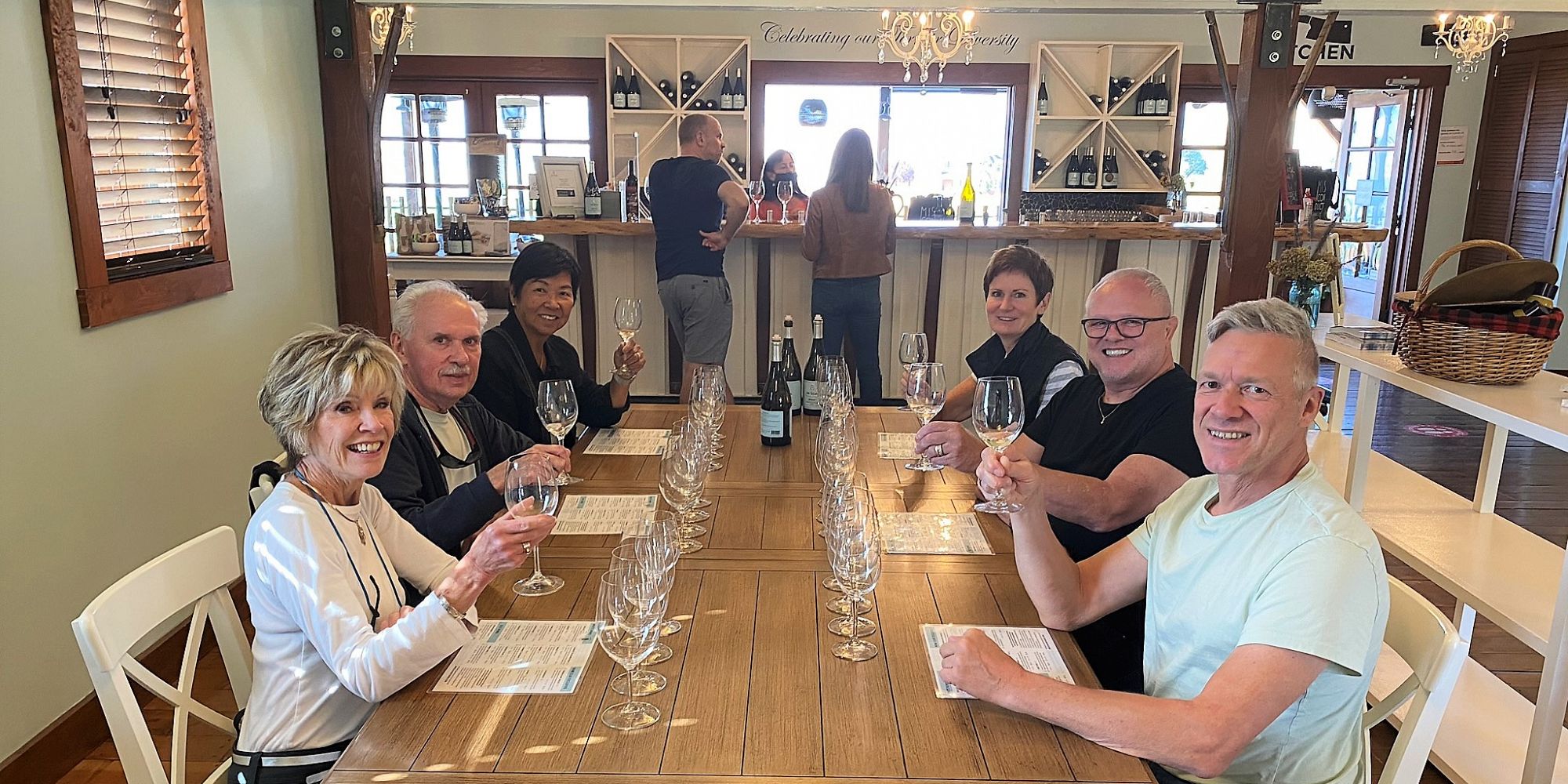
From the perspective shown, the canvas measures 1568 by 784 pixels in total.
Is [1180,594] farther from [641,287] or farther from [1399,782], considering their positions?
[641,287]

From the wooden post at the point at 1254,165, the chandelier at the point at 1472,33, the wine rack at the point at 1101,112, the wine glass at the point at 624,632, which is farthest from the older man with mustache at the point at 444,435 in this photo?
the chandelier at the point at 1472,33

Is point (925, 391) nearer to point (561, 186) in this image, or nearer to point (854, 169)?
point (854, 169)

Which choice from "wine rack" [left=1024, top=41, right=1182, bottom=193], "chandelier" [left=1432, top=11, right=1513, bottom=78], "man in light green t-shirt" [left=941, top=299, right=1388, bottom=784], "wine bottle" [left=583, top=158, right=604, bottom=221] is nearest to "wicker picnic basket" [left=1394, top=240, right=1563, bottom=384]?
"man in light green t-shirt" [left=941, top=299, right=1388, bottom=784]

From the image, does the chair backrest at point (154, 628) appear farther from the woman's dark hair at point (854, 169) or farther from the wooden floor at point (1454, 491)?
the woman's dark hair at point (854, 169)

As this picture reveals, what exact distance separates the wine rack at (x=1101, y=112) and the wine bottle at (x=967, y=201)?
1.94 ft

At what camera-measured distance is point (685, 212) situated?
489 cm

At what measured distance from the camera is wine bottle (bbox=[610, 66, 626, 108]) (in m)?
7.24

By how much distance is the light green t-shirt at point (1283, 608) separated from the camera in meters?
1.27

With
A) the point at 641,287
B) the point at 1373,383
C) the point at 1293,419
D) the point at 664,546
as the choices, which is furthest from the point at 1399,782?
the point at 641,287

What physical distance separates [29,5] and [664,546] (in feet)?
6.76

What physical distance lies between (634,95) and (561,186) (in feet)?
7.22

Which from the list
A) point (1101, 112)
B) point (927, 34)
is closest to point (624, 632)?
point (927, 34)

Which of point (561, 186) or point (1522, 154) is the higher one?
point (1522, 154)

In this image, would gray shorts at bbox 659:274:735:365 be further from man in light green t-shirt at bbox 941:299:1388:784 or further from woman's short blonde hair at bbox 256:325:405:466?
man in light green t-shirt at bbox 941:299:1388:784
